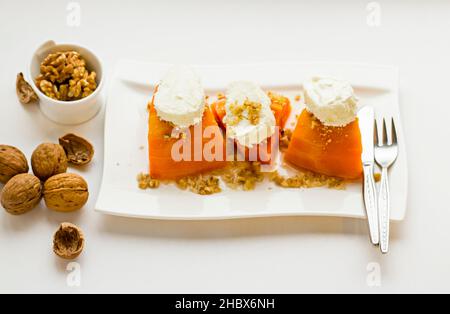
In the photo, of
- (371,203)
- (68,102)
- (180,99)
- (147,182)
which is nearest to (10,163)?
(68,102)

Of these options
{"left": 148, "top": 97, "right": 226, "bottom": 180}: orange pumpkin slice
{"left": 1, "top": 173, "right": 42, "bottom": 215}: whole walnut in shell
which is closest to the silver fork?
{"left": 148, "top": 97, "right": 226, "bottom": 180}: orange pumpkin slice

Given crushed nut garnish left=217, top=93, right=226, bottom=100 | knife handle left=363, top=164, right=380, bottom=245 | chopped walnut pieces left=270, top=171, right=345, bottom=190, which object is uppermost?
crushed nut garnish left=217, top=93, right=226, bottom=100

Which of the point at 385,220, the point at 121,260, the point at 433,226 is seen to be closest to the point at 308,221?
the point at 385,220

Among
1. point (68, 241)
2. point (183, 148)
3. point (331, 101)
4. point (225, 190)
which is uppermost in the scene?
point (331, 101)

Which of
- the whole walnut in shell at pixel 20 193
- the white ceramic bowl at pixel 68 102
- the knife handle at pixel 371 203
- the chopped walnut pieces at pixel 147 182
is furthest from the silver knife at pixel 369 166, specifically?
the whole walnut in shell at pixel 20 193

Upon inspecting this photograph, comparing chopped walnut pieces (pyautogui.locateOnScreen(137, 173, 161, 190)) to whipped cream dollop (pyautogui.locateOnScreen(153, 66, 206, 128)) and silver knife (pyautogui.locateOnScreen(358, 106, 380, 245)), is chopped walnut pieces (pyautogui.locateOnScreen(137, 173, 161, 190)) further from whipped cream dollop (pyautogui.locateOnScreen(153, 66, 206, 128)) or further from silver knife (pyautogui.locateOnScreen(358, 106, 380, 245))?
silver knife (pyautogui.locateOnScreen(358, 106, 380, 245))

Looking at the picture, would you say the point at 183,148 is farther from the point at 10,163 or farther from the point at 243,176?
the point at 10,163
